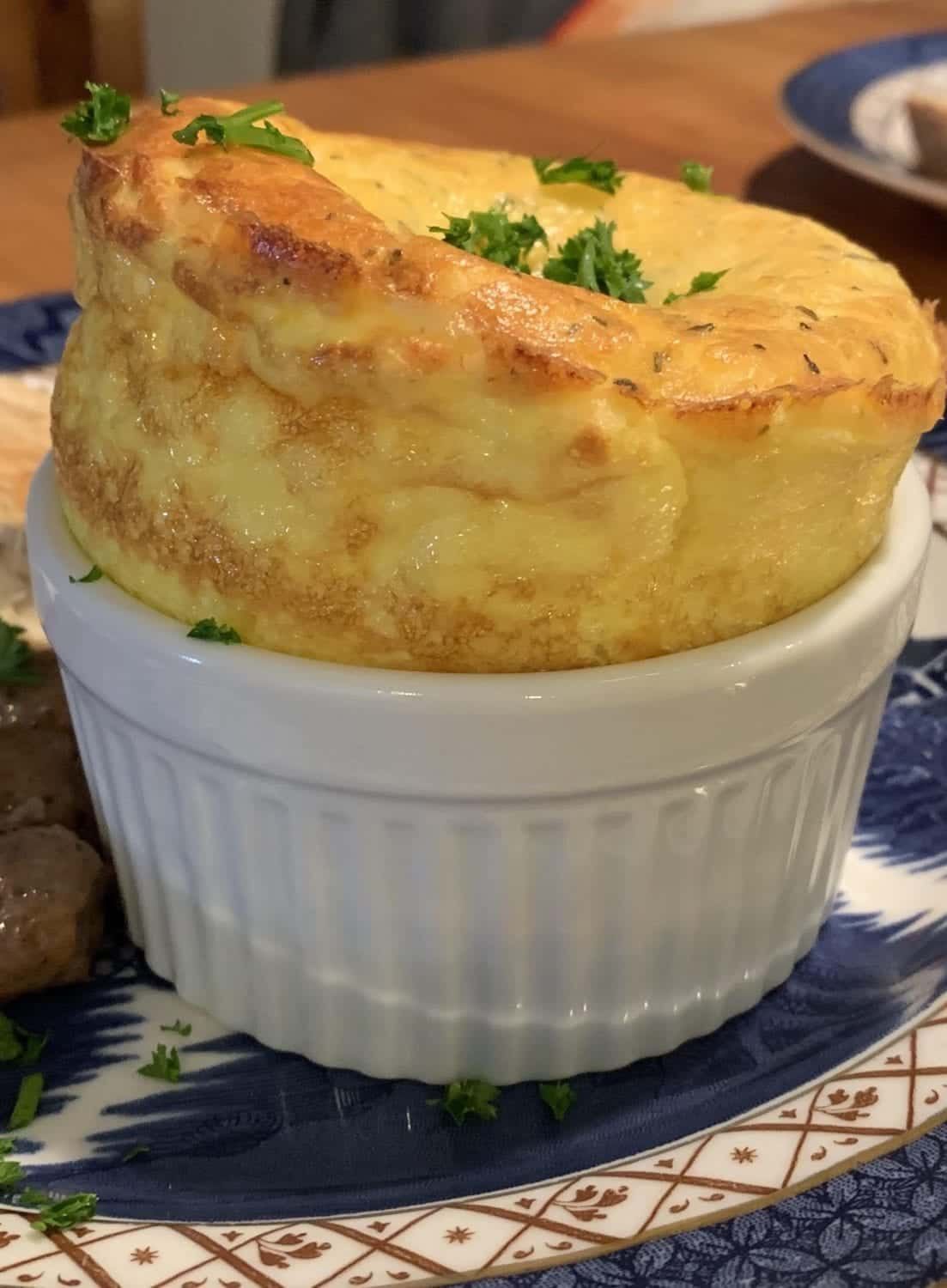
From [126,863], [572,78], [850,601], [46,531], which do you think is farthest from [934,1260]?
[572,78]

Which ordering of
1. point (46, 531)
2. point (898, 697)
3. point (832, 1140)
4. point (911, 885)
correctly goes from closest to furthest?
point (832, 1140), point (46, 531), point (911, 885), point (898, 697)

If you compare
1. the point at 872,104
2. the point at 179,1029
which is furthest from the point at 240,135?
the point at 872,104

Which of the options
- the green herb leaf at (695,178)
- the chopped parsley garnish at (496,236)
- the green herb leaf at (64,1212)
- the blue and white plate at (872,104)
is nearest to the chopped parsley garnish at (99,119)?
the chopped parsley garnish at (496,236)

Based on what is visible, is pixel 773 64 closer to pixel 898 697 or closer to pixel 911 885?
pixel 898 697

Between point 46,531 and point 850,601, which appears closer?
point 850,601

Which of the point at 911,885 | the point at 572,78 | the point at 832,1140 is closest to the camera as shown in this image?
the point at 832,1140

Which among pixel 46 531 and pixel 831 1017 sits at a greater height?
pixel 46 531
